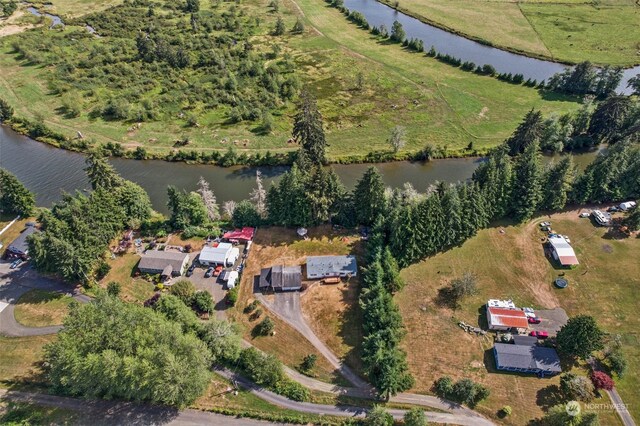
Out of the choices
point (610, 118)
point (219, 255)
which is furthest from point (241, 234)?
point (610, 118)

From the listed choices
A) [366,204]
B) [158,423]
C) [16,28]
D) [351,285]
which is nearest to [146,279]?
[158,423]

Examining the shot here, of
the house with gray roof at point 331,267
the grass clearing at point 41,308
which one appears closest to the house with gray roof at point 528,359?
the house with gray roof at point 331,267

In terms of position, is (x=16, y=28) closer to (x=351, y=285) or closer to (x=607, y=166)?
(x=351, y=285)

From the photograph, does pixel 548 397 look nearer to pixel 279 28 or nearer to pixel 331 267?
pixel 331 267

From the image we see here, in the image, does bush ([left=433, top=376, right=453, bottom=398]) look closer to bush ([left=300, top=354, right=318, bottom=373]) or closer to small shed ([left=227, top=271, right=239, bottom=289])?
bush ([left=300, top=354, right=318, bottom=373])

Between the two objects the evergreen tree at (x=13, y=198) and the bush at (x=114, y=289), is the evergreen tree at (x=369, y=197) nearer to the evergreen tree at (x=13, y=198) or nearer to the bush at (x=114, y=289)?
the bush at (x=114, y=289)

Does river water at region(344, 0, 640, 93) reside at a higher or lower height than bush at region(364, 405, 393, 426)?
higher

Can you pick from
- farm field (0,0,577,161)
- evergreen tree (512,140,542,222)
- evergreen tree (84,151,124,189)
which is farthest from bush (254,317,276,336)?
evergreen tree (512,140,542,222)
